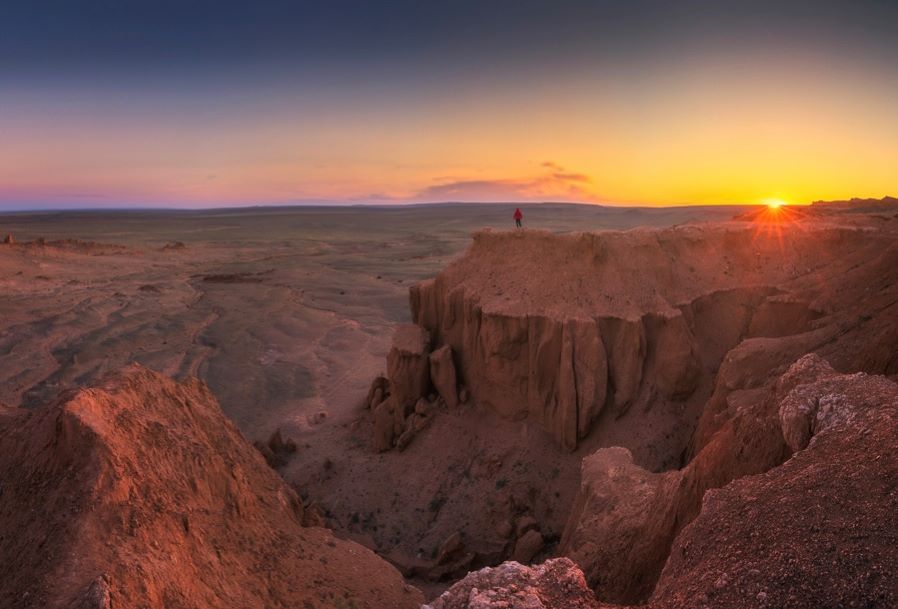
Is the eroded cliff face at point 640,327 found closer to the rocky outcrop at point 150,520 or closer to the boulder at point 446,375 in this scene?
the boulder at point 446,375

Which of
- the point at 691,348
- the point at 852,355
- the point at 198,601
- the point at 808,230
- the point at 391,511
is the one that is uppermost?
the point at 808,230

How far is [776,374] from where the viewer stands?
31.7 feet

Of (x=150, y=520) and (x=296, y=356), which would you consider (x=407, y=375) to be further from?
(x=296, y=356)

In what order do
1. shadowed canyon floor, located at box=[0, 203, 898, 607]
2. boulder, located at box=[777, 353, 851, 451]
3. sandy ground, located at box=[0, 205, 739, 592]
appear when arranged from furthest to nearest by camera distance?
sandy ground, located at box=[0, 205, 739, 592], shadowed canyon floor, located at box=[0, 203, 898, 607], boulder, located at box=[777, 353, 851, 451]

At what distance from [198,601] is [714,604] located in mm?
4669

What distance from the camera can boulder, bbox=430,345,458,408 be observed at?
14766mm

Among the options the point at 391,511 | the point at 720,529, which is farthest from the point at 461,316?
the point at 720,529

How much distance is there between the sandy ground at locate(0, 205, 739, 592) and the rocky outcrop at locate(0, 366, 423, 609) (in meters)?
3.70

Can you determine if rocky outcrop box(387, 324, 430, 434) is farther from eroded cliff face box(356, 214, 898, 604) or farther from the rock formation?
the rock formation

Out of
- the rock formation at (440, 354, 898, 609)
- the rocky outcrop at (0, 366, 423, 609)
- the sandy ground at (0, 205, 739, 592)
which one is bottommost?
the sandy ground at (0, 205, 739, 592)

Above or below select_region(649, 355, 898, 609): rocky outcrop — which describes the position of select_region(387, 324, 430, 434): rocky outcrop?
below

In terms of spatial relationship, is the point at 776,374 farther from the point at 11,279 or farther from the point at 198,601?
the point at 11,279

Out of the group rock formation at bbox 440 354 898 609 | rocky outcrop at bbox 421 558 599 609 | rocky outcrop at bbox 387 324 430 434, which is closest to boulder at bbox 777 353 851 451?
rock formation at bbox 440 354 898 609

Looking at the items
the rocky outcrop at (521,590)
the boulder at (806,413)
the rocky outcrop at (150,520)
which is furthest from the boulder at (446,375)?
the rocky outcrop at (521,590)
